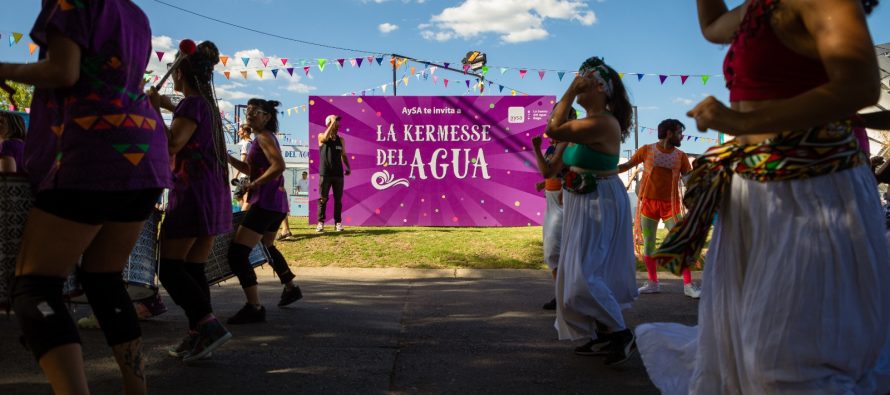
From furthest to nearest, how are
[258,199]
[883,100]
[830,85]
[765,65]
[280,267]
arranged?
1. [883,100]
2. [280,267]
3. [258,199]
4. [765,65]
5. [830,85]

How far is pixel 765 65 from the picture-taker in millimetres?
1697

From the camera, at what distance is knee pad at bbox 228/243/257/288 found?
4.90 metres

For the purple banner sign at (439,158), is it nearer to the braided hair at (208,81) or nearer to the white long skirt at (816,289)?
the braided hair at (208,81)

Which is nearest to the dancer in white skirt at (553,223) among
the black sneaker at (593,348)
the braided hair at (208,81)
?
the black sneaker at (593,348)

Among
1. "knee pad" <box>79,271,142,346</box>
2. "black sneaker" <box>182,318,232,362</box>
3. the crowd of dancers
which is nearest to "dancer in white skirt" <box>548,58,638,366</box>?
the crowd of dancers

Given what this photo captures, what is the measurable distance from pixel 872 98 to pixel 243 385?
2.88 m

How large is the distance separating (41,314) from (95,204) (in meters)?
0.38

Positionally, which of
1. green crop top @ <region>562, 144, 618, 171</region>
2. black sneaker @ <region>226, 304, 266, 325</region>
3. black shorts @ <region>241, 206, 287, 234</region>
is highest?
green crop top @ <region>562, 144, 618, 171</region>

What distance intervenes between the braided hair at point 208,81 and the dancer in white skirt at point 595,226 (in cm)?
194

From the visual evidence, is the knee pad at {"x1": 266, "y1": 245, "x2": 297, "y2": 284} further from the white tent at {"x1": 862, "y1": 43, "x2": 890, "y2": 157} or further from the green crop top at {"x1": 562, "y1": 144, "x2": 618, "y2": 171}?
the white tent at {"x1": 862, "y1": 43, "x2": 890, "y2": 157}

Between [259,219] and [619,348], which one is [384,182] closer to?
[259,219]

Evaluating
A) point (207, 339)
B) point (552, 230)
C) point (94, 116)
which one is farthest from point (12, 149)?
Answer: point (552, 230)

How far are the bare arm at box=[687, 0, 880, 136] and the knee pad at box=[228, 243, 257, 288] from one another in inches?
158

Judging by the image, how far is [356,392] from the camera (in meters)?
3.16
